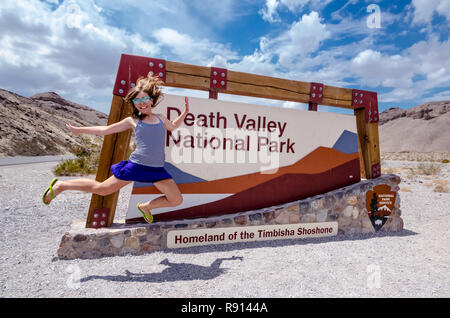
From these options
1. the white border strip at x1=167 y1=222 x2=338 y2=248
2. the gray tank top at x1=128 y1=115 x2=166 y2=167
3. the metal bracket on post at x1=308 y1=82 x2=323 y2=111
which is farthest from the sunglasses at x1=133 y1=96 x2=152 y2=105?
the metal bracket on post at x1=308 y1=82 x2=323 y2=111

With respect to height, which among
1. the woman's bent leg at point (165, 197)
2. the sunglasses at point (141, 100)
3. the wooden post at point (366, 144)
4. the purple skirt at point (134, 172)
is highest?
the wooden post at point (366, 144)

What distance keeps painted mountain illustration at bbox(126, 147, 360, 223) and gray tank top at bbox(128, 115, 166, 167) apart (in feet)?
2.16

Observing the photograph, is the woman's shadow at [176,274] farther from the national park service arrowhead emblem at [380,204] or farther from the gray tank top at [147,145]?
the national park service arrowhead emblem at [380,204]

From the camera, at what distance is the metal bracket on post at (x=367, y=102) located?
511 centimetres

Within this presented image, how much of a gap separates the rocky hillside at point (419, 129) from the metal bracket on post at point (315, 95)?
7880cm

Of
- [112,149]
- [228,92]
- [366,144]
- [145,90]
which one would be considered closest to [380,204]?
[366,144]

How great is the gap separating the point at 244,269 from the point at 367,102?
3859 millimetres

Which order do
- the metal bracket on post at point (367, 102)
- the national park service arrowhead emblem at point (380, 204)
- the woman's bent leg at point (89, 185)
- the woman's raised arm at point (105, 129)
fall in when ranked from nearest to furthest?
the woman's bent leg at point (89, 185) → the woman's raised arm at point (105, 129) → the national park service arrowhead emblem at point (380, 204) → the metal bracket on post at point (367, 102)

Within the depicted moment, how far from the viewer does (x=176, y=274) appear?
3098mm

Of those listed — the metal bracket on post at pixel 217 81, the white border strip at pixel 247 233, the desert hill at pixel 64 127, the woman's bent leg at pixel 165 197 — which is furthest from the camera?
the desert hill at pixel 64 127

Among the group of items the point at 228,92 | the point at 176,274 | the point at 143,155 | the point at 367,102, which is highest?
the point at 367,102

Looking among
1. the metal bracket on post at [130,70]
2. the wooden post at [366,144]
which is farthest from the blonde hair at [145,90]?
the wooden post at [366,144]

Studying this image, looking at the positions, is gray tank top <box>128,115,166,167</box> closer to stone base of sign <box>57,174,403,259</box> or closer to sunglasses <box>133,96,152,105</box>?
sunglasses <box>133,96,152,105</box>

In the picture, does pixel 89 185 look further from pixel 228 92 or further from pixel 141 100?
pixel 228 92
